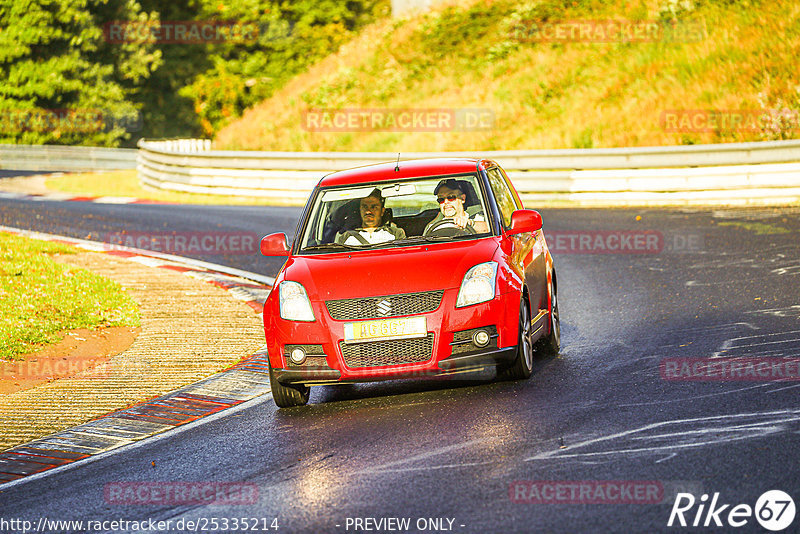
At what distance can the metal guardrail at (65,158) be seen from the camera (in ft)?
144

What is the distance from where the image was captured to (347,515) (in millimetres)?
5641

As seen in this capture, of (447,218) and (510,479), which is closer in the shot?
(510,479)

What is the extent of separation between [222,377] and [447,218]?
239cm

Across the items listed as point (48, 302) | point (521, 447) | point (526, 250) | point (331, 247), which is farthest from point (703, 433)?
point (48, 302)

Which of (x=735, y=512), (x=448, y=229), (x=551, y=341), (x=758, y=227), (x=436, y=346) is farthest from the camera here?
(x=758, y=227)

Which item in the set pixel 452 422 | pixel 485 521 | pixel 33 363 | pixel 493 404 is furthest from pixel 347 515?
pixel 33 363

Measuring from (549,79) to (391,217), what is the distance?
24.0 m

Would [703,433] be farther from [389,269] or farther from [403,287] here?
[389,269]

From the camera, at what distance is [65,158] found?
44.7 m

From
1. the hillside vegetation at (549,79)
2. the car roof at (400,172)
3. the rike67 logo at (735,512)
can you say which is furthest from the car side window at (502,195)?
the hillside vegetation at (549,79)

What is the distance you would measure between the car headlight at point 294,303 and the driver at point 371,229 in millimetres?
855

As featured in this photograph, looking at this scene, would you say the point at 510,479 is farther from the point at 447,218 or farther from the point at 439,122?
the point at 439,122

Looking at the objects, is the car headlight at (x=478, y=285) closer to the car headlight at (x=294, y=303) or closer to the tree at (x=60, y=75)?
the car headlight at (x=294, y=303)

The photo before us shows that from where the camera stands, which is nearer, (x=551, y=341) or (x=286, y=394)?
(x=286, y=394)
